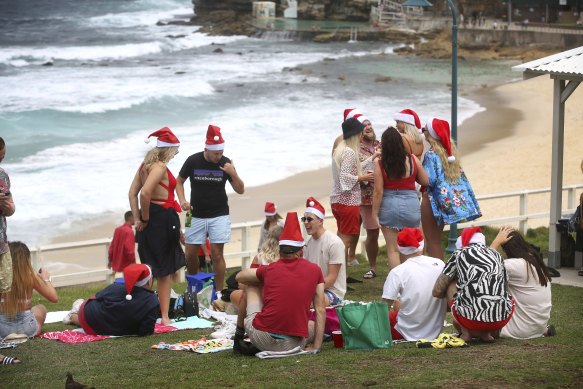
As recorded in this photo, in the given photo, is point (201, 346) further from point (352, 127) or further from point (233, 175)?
point (352, 127)

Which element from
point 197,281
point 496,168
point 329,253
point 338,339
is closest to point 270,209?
point 197,281

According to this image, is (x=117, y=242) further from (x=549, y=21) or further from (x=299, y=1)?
(x=299, y=1)

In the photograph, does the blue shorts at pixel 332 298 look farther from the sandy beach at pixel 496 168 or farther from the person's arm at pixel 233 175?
the sandy beach at pixel 496 168

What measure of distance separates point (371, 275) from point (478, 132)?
20.1 metres

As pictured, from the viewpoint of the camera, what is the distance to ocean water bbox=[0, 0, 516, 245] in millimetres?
23688

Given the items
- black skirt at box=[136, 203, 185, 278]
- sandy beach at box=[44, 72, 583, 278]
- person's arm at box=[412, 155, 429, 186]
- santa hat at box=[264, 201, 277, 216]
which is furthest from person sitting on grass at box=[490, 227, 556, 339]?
sandy beach at box=[44, 72, 583, 278]

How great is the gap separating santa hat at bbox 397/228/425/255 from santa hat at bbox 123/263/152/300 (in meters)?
2.08

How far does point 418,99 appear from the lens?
39.6 meters

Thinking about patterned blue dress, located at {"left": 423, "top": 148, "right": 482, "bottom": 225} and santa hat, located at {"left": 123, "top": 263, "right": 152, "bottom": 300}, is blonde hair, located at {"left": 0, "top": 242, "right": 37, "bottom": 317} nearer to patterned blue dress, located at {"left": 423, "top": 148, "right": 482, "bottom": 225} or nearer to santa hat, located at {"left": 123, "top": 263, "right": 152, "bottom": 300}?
santa hat, located at {"left": 123, "top": 263, "right": 152, "bottom": 300}

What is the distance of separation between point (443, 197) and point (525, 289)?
2534 millimetres

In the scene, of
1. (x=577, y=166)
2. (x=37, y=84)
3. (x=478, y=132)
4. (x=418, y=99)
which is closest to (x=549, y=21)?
(x=418, y=99)

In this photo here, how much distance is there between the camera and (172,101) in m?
40.3

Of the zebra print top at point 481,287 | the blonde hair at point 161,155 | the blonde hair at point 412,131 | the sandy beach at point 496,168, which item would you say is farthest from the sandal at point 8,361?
the sandy beach at point 496,168

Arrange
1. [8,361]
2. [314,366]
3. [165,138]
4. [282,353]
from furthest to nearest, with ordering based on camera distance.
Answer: [165,138], [8,361], [282,353], [314,366]
